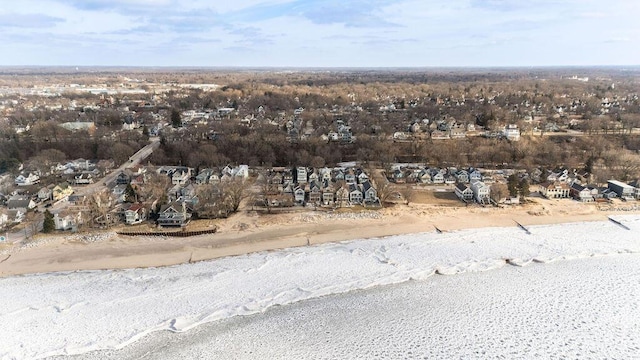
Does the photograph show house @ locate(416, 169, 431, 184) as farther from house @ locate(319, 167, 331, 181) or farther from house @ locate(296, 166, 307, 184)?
house @ locate(296, 166, 307, 184)

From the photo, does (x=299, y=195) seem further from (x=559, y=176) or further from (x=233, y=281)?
(x=559, y=176)

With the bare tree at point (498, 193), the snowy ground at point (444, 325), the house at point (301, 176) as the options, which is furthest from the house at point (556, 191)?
the house at point (301, 176)

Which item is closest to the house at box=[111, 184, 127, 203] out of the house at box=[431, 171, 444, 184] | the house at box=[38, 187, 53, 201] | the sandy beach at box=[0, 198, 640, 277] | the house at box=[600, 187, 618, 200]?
the house at box=[38, 187, 53, 201]

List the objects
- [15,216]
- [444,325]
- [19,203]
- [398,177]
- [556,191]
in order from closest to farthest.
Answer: [444,325], [15,216], [19,203], [556,191], [398,177]

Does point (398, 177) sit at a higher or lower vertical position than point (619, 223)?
higher

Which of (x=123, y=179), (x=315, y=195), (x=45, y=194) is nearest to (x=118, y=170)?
(x=123, y=179)

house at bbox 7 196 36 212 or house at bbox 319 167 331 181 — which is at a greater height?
house at bbox 319 167 331 181
